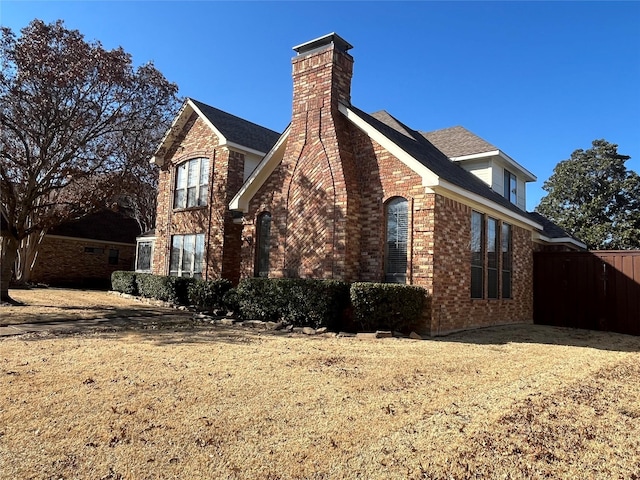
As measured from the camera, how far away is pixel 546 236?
15867 mm

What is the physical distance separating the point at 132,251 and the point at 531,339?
25.0 metres

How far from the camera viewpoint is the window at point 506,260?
1317 centimetres

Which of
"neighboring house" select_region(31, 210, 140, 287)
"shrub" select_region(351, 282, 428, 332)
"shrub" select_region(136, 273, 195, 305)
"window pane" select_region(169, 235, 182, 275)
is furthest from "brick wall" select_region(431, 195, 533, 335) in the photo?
"neighboring house" select_region(31, 210, 140, 287)

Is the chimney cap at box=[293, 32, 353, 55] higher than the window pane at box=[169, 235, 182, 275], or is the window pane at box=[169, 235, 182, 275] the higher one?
the chimney cap at box=[293, 32, 353, 55]

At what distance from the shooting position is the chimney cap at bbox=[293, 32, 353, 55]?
39.2 feet

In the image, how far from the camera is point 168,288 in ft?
50.4

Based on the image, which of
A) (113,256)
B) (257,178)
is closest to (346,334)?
(257,178)

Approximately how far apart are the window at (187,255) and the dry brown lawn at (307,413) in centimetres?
927

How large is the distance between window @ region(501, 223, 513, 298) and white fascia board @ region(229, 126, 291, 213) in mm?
7276

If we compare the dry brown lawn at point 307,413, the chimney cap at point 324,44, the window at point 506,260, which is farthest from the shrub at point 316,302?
the chimney cap at point 324,44

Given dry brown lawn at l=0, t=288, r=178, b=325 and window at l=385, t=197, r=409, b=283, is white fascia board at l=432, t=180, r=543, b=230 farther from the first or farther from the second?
dry brown lawn at l=0, t=288, r=178, b=325

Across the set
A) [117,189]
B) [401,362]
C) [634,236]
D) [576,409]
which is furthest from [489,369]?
[634,236]

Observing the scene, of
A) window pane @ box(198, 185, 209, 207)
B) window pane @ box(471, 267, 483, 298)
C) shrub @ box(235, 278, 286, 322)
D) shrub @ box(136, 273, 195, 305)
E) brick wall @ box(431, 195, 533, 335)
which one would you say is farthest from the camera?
window pane @ box(198, 185, 209, 207)

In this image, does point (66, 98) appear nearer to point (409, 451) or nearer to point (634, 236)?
point (409, 451)
